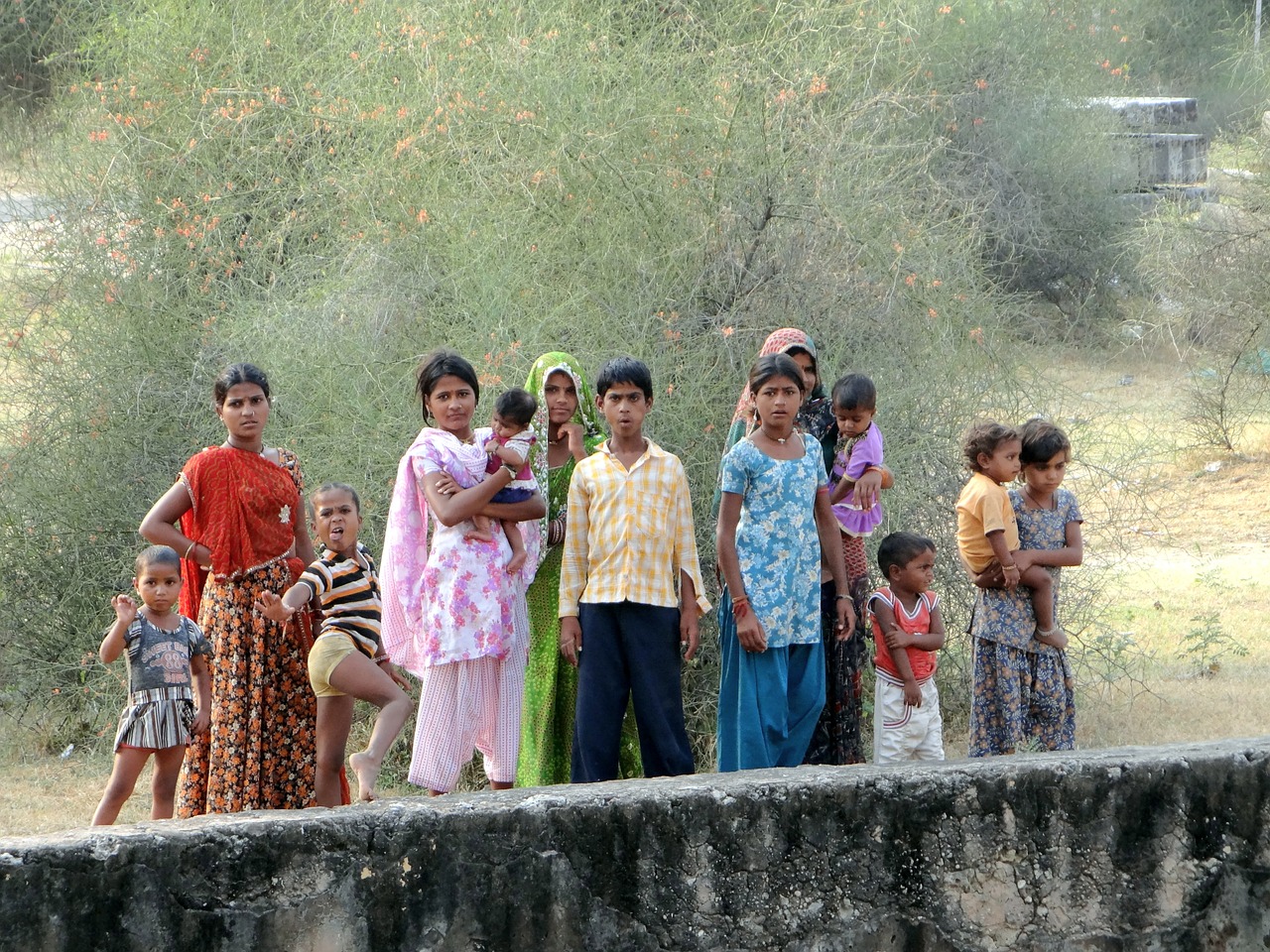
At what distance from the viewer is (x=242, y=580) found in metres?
4.08

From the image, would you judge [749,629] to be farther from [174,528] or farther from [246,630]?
[174,528]

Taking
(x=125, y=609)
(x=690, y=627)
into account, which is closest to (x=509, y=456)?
(x=690, y=627)

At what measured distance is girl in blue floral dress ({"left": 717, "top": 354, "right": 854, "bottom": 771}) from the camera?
406 centimetres

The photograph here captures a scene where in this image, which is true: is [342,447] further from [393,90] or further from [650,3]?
[650,3]

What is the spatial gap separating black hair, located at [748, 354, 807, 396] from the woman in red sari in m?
1.40

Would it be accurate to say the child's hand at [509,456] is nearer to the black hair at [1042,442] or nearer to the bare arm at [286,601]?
the bare arm at [286,601]

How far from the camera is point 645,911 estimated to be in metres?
2.53

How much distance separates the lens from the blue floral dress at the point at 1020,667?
441cm

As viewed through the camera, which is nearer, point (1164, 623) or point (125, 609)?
point (125, 609)

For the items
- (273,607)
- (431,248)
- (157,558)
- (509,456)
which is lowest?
(273,607)

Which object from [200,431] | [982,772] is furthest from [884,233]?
[982,772]

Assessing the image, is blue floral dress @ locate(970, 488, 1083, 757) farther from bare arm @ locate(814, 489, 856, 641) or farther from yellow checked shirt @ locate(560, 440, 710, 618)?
yellow checked shirt @ locate(560, 440, 710, 618)

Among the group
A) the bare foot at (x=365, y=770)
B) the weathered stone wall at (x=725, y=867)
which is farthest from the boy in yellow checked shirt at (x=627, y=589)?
the weathered stone wall at (x=725, y=867)

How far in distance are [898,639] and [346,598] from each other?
5.44 feet
